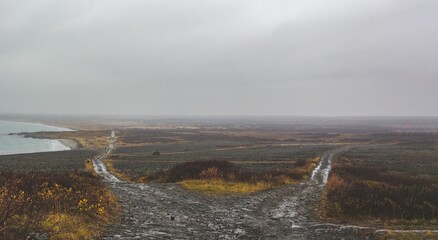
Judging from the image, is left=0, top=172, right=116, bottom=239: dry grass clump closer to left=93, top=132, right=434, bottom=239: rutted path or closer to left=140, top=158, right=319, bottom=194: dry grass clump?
left=93, top=132, right=434, bottom=239: rutted path

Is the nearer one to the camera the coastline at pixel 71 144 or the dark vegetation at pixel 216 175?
the dark vegetation at pixel 216 175

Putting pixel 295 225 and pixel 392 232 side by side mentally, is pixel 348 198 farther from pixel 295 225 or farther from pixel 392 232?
pixel 392 232

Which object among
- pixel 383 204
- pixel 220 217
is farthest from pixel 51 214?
pixel 383 204

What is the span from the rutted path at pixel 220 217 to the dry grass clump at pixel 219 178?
1.92 meters

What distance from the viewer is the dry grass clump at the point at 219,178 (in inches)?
1056

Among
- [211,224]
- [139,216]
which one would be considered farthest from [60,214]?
[211,224]

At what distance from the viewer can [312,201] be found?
2247 cm

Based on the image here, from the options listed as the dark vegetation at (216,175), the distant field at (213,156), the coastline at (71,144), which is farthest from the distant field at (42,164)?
the coastline at (71,144)

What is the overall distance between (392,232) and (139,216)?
11246mm

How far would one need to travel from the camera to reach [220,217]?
57.8ft

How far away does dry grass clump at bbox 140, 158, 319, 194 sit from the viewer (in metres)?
26.8

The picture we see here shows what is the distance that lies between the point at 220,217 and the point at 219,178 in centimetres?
1241

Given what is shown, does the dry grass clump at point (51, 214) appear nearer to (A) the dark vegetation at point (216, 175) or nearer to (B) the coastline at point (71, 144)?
(A) the dark vegetation at point (216, 175)

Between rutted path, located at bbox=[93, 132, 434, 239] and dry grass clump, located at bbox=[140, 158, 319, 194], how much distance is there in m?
1.92
